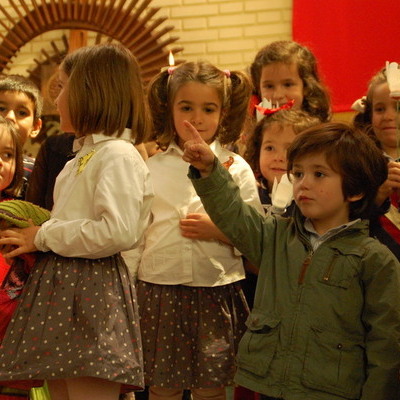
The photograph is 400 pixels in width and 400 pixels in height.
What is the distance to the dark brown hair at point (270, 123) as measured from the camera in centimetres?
280

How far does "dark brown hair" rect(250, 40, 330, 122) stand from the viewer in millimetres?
3158

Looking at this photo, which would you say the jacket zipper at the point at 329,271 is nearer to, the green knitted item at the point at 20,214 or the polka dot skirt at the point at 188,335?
the polka dot skirt at the point at 188,335

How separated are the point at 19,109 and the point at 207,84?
3.79ft

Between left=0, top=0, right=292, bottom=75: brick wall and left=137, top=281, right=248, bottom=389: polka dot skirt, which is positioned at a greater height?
left=0, top=0, right=292, bottom=75: brick wall

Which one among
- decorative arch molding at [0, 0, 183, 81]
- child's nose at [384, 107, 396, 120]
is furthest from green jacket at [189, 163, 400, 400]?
decorative arch molding at [0, 0, 183, 81]

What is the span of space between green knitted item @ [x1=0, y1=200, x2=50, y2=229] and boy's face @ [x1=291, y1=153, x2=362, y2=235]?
2.59ft

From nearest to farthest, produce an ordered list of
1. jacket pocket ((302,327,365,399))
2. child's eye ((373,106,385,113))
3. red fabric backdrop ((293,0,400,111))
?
jacket pocket ((302,327,365,399)) < child's eye ((373,106,385,113)) < red fabric backdrop ((293,0,400,111))

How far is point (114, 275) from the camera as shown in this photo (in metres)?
2.16

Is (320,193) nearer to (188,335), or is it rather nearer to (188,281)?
(188,281)

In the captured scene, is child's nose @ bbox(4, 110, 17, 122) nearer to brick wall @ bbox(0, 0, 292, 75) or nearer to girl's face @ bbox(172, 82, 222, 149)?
girl's face @ bbox(172, 82, 222, 149)

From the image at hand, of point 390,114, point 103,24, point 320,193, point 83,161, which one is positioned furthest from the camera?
point 103,24

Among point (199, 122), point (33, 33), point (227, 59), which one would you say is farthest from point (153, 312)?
point (33, 33)

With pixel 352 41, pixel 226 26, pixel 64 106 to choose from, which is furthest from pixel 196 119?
pixel 226 26

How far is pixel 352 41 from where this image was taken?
15.0ft
